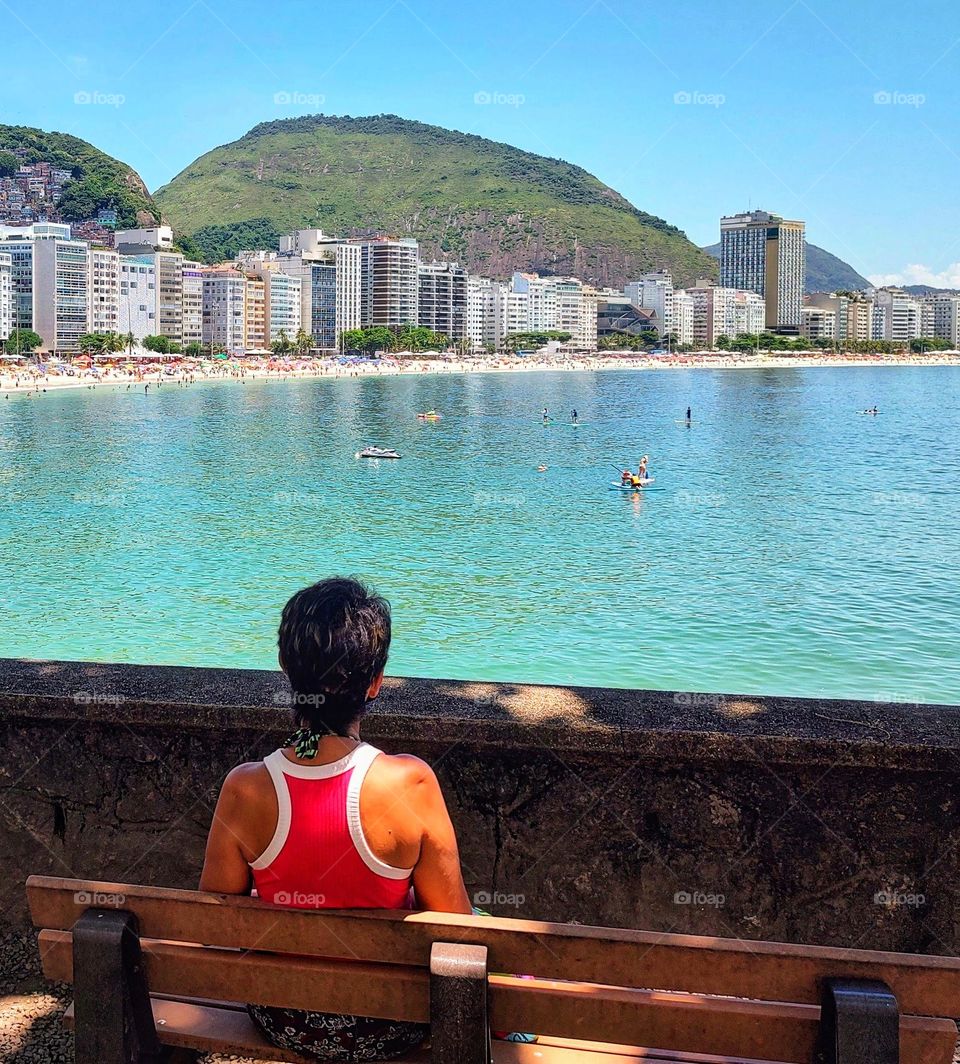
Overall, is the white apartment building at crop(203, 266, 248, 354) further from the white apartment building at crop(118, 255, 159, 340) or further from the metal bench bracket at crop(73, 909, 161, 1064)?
the metal bench bracket at crop(73, 909, 161, 1064)

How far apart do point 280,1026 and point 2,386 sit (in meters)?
98.3

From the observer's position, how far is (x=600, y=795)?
3025 mm

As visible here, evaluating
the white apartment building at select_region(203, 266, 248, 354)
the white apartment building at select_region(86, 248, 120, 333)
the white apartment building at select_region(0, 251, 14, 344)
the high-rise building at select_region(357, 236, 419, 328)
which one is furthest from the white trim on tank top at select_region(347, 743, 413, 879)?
the high-rise building at select_region(357, 236, 419, 328)

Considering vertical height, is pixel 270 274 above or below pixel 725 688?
above

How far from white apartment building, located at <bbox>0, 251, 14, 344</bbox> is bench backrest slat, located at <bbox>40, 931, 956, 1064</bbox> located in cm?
14827

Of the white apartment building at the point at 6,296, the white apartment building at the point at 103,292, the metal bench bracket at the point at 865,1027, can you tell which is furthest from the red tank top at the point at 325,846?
the white apartment building at the point at 103,292

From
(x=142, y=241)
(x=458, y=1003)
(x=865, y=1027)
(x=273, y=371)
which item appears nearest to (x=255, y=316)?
(x=142, y=241)

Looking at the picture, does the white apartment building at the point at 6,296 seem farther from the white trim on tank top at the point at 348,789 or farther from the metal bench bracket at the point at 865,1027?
the metal bench bracket at the point at 865,1027

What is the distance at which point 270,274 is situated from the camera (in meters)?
178

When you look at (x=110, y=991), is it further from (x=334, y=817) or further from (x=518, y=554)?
(x=518, y=554)

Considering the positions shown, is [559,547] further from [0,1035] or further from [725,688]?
[0,1035]

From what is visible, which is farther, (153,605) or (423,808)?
(153,605)

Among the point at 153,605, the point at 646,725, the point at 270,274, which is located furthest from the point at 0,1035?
the point at 270,274

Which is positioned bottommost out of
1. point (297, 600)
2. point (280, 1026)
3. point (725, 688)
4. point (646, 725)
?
point (725, 688)
